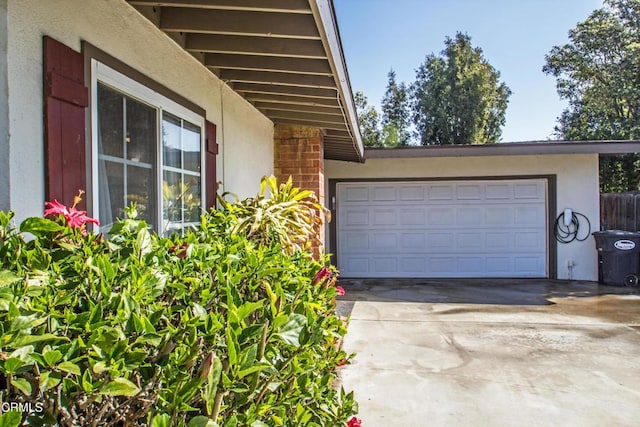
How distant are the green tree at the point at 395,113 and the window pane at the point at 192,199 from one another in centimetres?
1940

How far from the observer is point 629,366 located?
178 inches

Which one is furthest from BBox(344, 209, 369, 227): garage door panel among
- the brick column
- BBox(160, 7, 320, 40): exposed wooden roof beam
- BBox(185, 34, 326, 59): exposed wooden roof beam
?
BBox(160, 7, 320, 40): exposed wooden roof beam

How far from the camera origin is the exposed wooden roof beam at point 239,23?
301cm

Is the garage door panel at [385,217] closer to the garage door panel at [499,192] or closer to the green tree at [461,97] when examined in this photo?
the garage door panel at [499,192]

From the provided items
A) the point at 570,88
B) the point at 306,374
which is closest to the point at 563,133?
the point at 570,88

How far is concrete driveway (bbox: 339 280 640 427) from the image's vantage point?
3.57 meters

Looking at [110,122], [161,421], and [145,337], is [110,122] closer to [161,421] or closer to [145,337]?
[145,337]

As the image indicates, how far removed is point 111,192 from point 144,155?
1.69 feet

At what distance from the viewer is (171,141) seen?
3674mm

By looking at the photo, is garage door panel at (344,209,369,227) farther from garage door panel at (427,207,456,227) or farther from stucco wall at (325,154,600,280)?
garage door panel at (427,207,456,227)

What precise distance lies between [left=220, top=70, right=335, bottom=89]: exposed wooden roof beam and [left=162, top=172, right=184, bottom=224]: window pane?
1.20m

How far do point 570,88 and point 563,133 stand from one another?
2281mm

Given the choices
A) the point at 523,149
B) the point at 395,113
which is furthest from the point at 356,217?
the point at 395,113

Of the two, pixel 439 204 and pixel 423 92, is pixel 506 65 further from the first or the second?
pixel 439 204
